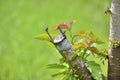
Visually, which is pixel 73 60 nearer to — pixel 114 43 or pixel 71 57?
pixel 71 57

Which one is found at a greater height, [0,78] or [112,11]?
[112,11]

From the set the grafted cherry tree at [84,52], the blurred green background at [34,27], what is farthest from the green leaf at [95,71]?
the blurred green background at [34,27]

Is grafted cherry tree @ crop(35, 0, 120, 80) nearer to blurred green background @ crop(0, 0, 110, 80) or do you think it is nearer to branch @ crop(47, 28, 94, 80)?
branch @ crop(47, 28, 94, 80)

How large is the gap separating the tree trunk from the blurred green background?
1202 mm

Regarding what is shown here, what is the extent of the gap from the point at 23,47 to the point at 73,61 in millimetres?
1723

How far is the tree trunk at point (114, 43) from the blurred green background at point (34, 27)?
1.20 meters

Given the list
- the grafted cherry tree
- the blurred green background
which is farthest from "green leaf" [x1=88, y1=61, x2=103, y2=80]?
the blurred green background

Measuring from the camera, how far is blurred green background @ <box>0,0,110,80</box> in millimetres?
3000

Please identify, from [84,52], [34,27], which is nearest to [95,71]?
[84,52]

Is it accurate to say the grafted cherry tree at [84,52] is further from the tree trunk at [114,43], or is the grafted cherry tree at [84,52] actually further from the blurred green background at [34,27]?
the blurred green background at [34,27]

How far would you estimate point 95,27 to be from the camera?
411 cm

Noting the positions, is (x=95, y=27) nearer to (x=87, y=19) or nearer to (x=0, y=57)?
(x=87, y=19)

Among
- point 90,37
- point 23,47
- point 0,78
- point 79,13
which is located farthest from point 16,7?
point 90,37

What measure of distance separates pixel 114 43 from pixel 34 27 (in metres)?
2.27
